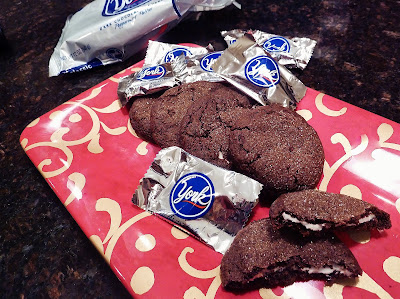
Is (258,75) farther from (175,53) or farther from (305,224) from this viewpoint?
(305,224)

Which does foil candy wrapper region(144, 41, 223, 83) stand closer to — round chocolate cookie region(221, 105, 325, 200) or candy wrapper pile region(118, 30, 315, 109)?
candy wrapper pile region(118, 30, 315, 109)

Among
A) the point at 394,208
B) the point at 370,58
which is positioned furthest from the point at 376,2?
the point at 394,208

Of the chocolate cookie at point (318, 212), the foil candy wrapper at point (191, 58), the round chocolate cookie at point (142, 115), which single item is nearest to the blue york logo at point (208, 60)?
the foil candy wrapper at point (191, 58)

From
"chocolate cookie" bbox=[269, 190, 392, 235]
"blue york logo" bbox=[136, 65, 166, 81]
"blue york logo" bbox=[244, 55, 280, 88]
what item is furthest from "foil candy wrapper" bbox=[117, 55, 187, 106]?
"chocolate cookie" bbox=[269, 190, 392, 235]

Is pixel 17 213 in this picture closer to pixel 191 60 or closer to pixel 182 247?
pixel 182 247

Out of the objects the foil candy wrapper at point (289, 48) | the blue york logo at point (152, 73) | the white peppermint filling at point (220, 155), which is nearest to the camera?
the white peppermint filling at point (220, 155)

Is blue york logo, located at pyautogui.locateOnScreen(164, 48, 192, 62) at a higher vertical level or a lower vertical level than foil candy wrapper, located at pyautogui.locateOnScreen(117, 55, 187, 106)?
lower

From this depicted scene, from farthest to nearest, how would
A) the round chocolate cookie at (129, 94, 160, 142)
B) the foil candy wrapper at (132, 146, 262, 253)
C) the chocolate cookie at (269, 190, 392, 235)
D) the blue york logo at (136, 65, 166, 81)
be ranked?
the blue york logo at (136, 65, 166, 81)
the round chocolate cookie at (129, 94, 160, 142)
the foil candy wrapper at (132, 146, 262, 253)
the chocolate cookie at (269, 190, 392, 235)

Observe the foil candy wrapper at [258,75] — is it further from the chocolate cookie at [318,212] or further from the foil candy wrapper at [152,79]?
the chocolate cookie at [318,212]
